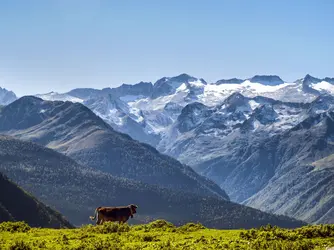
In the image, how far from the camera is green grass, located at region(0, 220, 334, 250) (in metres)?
36.8

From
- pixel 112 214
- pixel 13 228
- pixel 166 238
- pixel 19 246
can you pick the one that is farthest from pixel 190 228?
pixel 19 246

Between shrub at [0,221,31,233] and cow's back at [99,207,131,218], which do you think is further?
cow's back at [99,207,131,218]

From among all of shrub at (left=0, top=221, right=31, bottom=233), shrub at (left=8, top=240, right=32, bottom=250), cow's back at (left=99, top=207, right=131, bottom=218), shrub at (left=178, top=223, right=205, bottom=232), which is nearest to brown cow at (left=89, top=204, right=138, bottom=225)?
cow's back at (left=99, top=207, right=131, bottom=218)

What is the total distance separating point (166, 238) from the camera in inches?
1644

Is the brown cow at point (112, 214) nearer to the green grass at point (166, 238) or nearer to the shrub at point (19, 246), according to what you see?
the green grass at point (166, 238)

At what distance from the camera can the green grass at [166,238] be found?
121 feet

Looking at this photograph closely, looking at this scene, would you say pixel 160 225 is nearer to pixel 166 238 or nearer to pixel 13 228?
pixel 166 238

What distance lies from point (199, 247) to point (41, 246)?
1022 cm

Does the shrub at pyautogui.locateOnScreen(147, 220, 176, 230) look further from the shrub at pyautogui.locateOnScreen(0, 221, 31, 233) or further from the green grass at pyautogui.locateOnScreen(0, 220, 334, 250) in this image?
the shrub at pyautogui.locateOnScreen(0, 221, 31, 233)

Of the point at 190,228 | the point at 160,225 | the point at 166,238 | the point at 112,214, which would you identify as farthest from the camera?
the point at 112,214

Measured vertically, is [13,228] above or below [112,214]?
above

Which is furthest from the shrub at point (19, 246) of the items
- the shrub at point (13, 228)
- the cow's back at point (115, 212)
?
the cow's back at point (115, 212)

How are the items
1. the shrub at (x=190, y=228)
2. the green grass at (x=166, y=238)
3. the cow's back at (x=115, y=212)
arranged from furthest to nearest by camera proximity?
1. the cow's back at (x=115, y=212)
2. the shrub at (x=190, y=228)
3. the green grass at (x=166, y=238)

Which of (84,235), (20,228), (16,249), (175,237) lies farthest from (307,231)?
(20,228)
